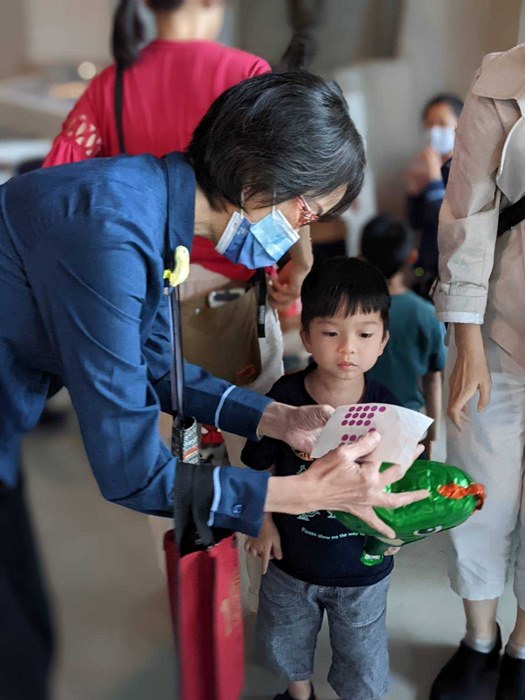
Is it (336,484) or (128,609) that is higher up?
(336,484)

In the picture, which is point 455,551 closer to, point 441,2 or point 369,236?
point 369,236

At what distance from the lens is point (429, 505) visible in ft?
3.25

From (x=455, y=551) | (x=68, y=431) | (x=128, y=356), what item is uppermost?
(x=128, y=356)

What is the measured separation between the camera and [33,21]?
2.59m

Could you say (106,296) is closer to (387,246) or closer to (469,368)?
(469,368)

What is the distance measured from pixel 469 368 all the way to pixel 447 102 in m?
1.69

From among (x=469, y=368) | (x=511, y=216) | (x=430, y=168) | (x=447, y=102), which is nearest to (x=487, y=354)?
(x=469, y=368)

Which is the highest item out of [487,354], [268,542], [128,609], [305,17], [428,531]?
[305,17]

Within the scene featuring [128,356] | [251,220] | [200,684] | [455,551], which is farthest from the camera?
[455,551]

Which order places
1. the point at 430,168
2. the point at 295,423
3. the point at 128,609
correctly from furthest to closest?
the point at 430,168, the point at 128,609, the point at 295,423

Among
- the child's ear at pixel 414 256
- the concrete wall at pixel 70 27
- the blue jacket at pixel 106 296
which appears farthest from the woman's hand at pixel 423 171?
the blue jacket at pixel 106 296

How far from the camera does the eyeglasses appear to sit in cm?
93

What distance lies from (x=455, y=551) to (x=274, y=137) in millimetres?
765

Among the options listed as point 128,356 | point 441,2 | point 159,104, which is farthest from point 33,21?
point 128,356
